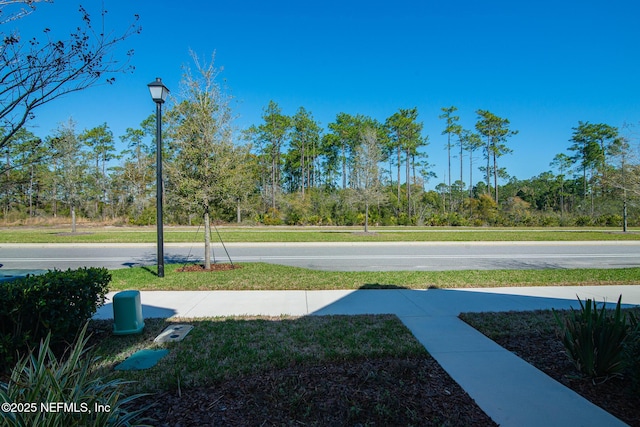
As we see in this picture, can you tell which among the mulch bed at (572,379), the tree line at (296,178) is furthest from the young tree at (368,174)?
the mulch bed at (572,379)

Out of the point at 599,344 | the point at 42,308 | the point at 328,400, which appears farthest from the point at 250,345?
the point at 599,344

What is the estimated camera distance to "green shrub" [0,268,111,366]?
3.45 meters

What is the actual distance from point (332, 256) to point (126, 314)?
9.42m

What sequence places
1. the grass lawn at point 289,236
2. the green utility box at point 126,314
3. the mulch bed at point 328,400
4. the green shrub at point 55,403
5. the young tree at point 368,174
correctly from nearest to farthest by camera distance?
the green shrub at point 55,403, the mulch bed at point 328,400, the green utility box at point 126,314, the grass lawn at point 289,236, the young tree at point 368,174

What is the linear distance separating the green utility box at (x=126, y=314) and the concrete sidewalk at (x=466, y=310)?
0.97m

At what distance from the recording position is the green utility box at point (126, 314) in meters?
4.73

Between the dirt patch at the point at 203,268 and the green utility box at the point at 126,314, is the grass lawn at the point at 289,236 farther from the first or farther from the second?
the green utility box at the point at 126,314

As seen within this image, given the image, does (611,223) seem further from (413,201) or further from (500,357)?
(500,357)

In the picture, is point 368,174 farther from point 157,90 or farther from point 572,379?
point 572,379

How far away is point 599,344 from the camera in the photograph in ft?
11.5

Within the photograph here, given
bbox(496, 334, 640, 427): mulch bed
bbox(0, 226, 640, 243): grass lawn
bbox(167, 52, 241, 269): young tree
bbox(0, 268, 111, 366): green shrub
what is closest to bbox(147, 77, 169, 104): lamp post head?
bbox(167, 52, 241, 269): young tree

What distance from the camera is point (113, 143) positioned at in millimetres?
45469

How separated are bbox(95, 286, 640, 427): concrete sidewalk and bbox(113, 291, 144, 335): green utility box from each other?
0.97 m

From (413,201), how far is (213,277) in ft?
123
